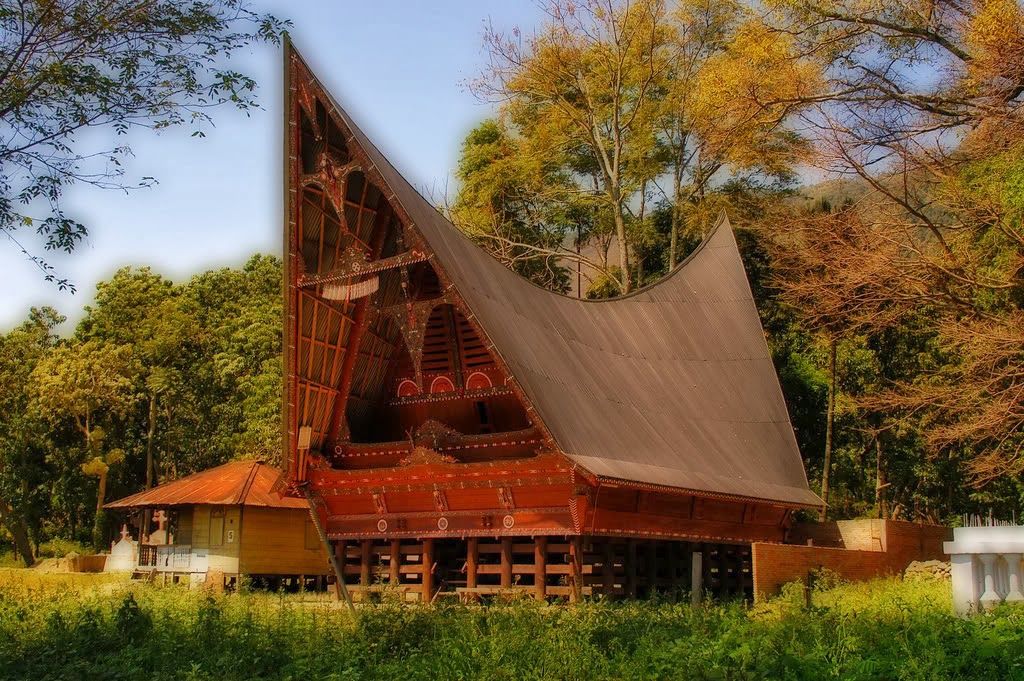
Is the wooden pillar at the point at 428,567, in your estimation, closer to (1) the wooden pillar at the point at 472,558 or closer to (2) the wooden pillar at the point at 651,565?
(1) the wooden pillar at the point at 472,558

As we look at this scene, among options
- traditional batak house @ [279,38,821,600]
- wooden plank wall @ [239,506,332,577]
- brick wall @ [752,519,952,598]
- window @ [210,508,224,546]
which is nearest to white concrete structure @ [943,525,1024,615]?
traditional batak house @ [279,38,821,600]

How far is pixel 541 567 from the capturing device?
1675 centimetres

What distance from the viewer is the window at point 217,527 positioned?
83.2 ft

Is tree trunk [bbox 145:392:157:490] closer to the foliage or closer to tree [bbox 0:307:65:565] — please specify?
the foliage

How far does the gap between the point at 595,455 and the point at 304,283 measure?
5.49m

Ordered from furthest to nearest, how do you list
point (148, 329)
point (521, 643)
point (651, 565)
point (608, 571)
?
1. point (148, 329)
2. point (651, 565)
3. point (608, 571)
4. point (521, 643)

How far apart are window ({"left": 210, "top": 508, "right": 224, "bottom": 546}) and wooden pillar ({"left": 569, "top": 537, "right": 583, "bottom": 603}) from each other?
11.8 m

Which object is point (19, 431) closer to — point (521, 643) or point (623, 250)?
point (623, 250)

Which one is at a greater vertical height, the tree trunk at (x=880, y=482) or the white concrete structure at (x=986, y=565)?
the tree trunk at (x=880, y=482)

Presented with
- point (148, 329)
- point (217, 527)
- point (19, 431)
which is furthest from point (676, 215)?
point (19, 431)

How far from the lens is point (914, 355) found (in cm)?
2977

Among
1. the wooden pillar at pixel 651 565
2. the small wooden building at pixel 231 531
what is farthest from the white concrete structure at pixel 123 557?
the wooden pillar at pixel 651 565

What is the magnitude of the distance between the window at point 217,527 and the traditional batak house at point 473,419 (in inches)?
232

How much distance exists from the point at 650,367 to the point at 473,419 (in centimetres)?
387
